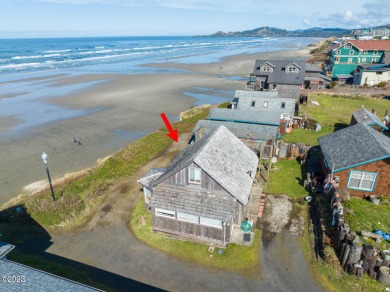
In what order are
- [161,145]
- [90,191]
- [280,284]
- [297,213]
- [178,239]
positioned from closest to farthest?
[280,284], [178,239], [297,213], [90,191], [161,145]

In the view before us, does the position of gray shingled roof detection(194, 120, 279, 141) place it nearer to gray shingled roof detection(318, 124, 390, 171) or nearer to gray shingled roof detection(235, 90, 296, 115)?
gray shingled roof detection(318, 124, 390, 171)

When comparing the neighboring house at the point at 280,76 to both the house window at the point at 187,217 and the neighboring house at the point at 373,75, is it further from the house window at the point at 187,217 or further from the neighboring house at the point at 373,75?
the house window at the point at 187,217

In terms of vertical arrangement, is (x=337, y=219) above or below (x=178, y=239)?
above

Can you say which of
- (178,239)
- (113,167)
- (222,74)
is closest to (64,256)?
(178,239)

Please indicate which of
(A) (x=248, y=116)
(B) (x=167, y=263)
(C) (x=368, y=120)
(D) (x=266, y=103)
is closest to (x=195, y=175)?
(B) (x=167, y=263)

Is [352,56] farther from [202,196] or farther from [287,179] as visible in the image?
[202,196]

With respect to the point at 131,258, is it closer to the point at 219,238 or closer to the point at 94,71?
the point at 219,238

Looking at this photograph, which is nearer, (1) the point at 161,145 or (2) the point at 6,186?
(2) the point at 6,186
